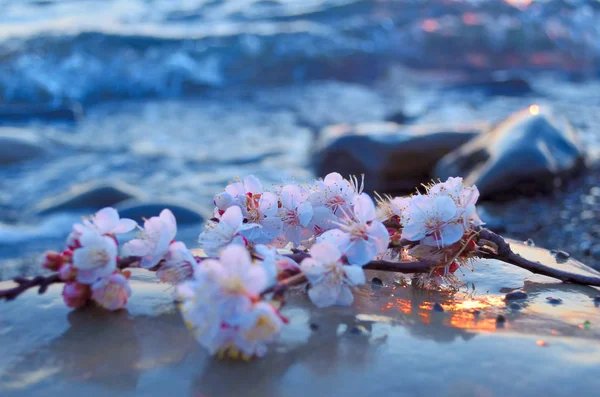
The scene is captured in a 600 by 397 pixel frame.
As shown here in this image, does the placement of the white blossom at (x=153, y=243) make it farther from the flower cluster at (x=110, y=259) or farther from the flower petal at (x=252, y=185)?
the flower petal at (x=252, y=185)

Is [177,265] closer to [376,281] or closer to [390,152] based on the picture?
[376,281]

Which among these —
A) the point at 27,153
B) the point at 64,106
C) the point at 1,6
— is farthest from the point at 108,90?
the point at 1,6

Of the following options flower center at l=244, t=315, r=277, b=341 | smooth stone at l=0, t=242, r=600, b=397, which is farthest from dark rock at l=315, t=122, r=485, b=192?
flower center at l=244, t=315, r=277, b=341

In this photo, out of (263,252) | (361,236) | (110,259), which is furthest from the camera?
(361,236)

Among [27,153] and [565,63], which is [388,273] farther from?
A: [565,63]

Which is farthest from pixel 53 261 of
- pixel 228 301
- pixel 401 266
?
pixel 401 266

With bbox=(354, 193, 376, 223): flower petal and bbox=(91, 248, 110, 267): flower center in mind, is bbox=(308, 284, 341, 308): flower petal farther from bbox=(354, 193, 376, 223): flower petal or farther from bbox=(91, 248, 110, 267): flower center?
bbox=(91, 248, 110, 267): flower center

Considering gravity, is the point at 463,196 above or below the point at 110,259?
above
